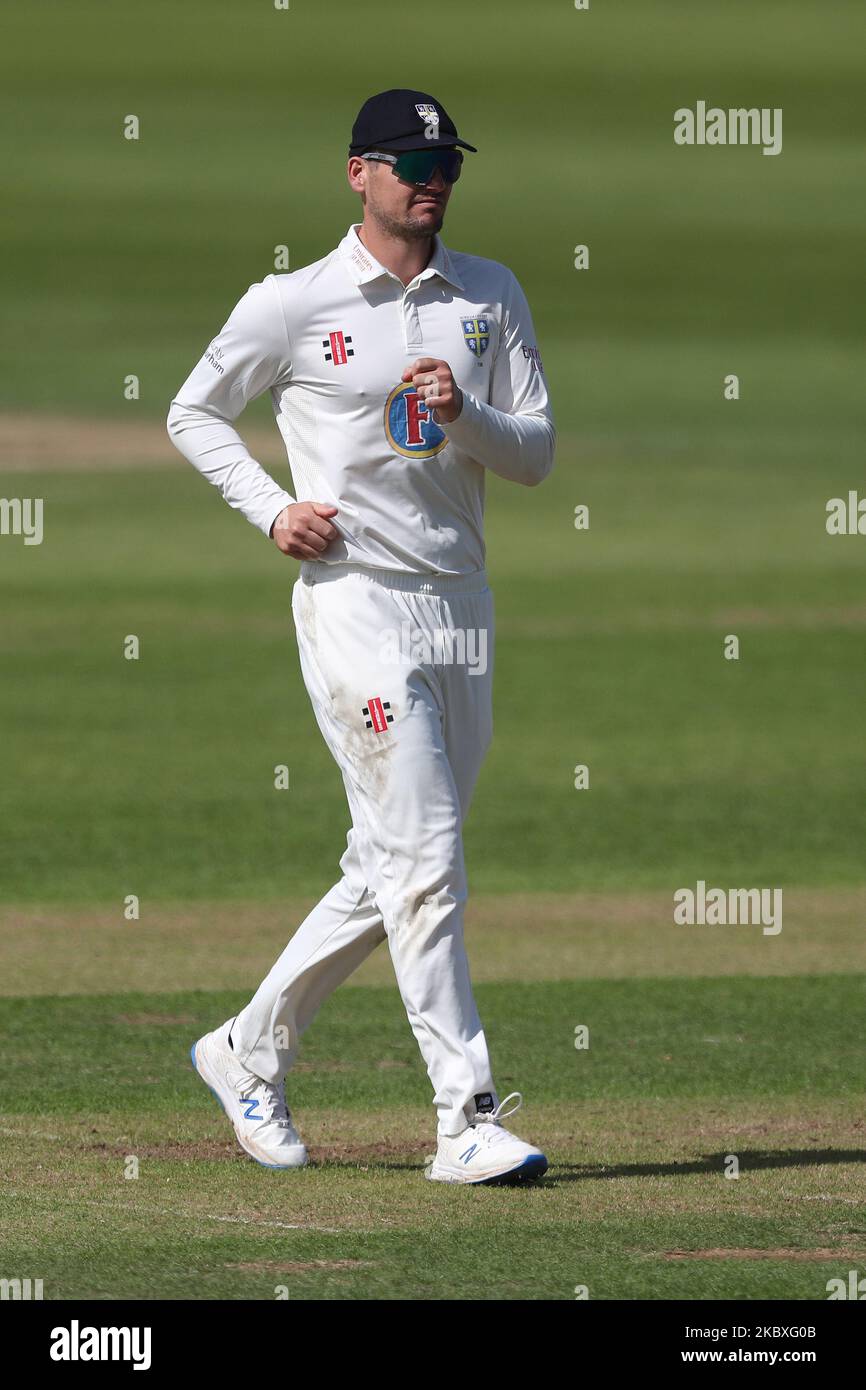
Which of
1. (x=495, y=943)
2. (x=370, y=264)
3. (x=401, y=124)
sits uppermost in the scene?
(x=401, y=124)

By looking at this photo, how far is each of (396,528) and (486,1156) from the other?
5.66ft

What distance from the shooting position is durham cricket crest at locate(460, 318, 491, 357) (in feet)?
22.8

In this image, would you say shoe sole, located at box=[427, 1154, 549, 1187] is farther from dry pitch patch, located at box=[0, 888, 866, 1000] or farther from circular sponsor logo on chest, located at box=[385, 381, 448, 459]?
dry pitch patch, located at box=[0, 888, 866, 1000]

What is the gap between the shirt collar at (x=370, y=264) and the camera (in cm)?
692

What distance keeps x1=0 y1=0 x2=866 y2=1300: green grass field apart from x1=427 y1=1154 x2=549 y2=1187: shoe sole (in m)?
0.06

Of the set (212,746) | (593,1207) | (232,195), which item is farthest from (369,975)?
(232,195)

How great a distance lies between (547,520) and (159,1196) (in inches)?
932

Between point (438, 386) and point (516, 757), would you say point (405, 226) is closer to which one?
point (438, 386)

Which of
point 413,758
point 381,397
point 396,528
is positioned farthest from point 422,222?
point 413,758

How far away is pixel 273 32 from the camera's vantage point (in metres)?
62.6

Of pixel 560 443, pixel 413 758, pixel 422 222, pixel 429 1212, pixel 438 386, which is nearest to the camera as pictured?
pixel 429 1212

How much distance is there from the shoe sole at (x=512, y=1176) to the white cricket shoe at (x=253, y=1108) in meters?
0.51

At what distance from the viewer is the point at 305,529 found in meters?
6.78

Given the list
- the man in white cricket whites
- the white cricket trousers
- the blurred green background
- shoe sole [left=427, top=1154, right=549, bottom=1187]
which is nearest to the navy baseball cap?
the man in white cricket whites
